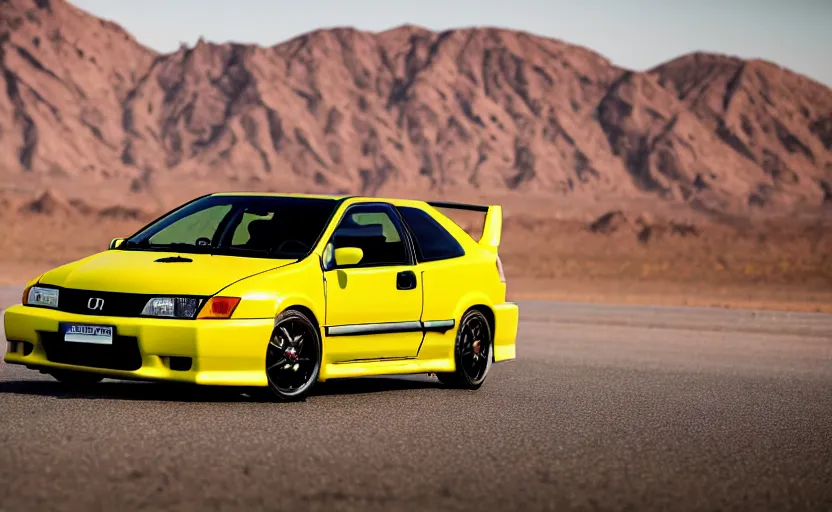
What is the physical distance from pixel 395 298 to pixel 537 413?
5.12 feet

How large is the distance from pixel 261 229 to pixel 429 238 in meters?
1.44

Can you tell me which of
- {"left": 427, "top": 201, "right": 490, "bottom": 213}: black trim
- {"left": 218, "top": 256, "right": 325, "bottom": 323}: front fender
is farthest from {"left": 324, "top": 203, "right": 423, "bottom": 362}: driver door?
{"left": 427, "top": 201, "right": 490, "bottom": 213}: black trim

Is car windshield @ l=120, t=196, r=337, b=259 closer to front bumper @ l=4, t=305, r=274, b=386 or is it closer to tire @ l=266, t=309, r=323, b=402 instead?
tire @ l=266, t=309, r=323, b=402

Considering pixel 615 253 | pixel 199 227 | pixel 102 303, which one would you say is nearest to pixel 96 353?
pixel 102 303

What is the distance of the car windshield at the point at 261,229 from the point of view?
1052 centimetres

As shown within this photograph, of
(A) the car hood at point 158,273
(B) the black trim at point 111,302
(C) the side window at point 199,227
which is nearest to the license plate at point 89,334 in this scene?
(B) the black trim at point 111,302

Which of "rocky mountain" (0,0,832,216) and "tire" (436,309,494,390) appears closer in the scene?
"tire" (436,309,494,390)

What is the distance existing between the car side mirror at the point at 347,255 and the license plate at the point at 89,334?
173 centimetres

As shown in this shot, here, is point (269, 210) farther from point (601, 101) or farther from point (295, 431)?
point (601, 101)

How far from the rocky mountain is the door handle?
91061 mm

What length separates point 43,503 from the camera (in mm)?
6141

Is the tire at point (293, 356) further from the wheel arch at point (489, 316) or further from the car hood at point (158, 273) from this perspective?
the wheel arch at point (489, 316)

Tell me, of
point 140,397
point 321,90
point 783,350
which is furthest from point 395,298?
point 321,90

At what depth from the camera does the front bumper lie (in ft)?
30.8
